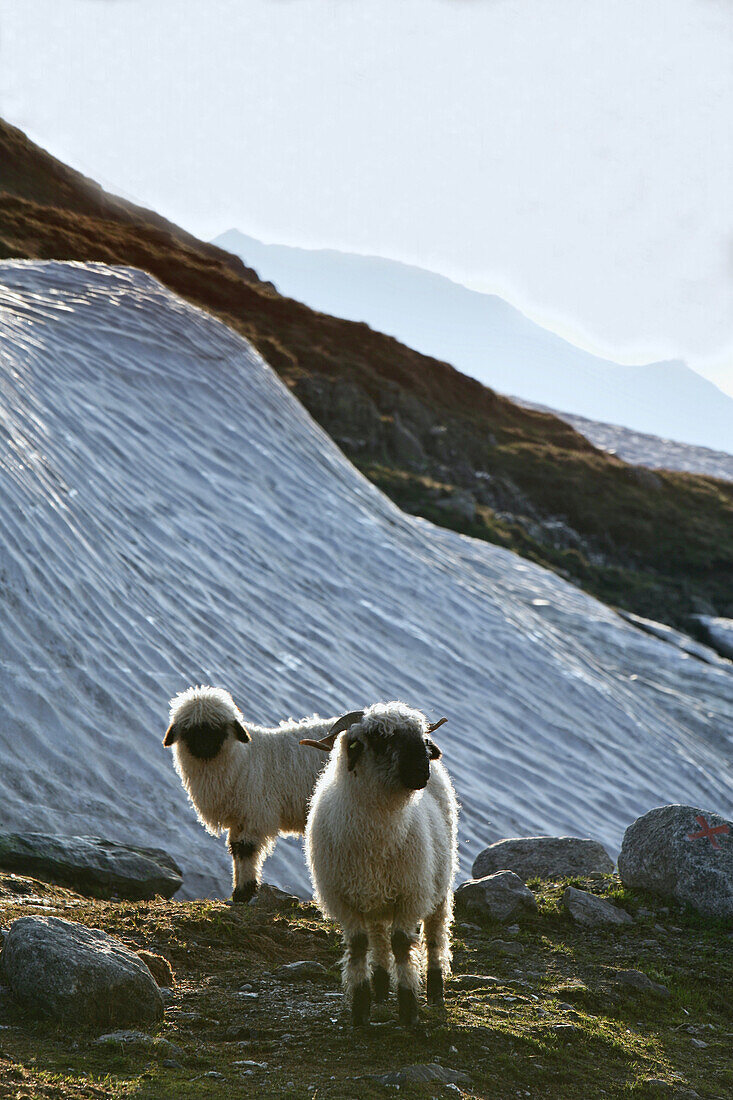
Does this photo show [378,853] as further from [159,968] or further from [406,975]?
[159,968]

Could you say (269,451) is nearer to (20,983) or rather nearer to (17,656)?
(17,656)

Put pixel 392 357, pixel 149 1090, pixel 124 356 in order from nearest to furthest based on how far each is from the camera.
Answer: pixel 149 1090 < pixel 124 356 < pixel 392 357

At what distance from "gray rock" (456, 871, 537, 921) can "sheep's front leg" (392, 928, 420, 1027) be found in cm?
321

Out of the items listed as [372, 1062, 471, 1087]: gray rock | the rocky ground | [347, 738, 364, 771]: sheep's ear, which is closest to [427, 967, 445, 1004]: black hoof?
the rocky ground

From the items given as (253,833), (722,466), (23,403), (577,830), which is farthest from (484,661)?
(722,466)

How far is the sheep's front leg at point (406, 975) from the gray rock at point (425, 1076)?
0.51m

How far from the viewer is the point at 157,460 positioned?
63.3ft

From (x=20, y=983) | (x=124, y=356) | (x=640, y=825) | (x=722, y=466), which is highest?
(x=722, y=466)

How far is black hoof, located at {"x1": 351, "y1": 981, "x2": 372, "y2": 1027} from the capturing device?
18.1ft

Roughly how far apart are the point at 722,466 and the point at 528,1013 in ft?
395

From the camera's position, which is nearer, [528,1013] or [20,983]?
[20,983]

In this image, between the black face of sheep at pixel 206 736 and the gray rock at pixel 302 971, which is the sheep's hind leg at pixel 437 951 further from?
the black face of sheep at pixel 206 736

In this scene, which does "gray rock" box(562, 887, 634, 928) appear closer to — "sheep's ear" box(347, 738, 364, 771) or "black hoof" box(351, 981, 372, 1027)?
"black hoof" box(351, 981, 372, 1027)

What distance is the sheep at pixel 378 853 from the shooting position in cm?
557
